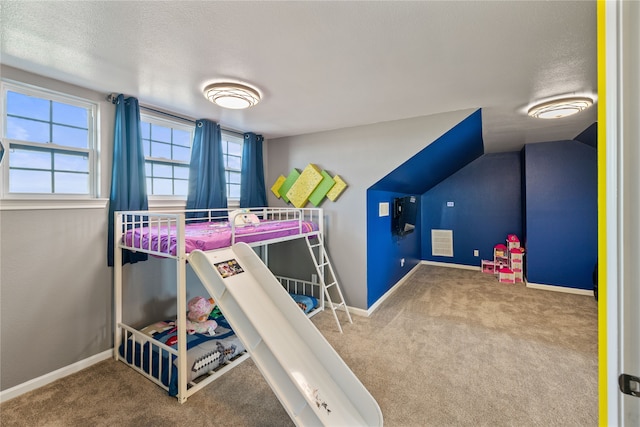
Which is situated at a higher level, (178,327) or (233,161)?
(233,161)

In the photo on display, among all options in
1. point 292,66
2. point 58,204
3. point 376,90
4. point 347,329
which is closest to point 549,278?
point 347,329

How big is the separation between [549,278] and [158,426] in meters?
5.14

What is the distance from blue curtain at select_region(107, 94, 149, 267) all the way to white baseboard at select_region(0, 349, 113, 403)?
2.61ft

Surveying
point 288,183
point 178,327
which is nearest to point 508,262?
point 288,183

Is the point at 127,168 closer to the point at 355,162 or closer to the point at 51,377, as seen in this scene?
the point at 51,377

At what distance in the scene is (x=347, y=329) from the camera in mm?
2961

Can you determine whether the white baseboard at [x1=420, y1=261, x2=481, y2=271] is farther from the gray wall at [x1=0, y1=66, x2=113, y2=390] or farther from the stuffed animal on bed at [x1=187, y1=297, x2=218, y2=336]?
the gray wall at [x1=0, y1=66, x2=113, y2=390]

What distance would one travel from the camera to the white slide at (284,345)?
1605 millimetres

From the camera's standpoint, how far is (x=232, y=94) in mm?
2189

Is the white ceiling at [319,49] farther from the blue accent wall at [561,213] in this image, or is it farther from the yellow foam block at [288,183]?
the blue accent wall at [561,213]

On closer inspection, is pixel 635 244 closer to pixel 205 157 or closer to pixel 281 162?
pixel 205 157

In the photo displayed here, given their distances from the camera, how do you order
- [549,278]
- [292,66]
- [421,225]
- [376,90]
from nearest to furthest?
[292,66] → [376,90] → [549,278] → [421,225]

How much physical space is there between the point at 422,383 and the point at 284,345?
1114 mm

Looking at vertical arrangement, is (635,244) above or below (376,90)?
below
